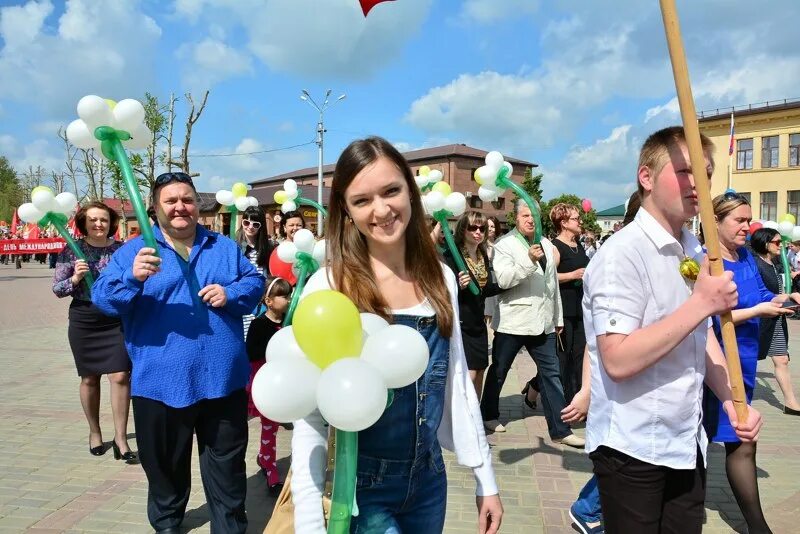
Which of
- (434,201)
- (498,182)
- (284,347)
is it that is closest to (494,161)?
(498,182)

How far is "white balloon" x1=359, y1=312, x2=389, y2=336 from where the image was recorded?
5.14ft

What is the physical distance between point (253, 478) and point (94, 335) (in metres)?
1.72

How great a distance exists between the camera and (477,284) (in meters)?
5.17

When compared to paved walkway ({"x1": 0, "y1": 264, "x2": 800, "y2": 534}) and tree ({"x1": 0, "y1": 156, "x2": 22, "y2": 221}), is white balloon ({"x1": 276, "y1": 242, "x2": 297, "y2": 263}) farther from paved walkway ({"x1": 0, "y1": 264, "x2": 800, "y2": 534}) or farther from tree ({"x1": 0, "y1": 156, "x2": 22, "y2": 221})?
tree ({"x1": 0, "y1": 156, "x2": 22, "y2": 221})

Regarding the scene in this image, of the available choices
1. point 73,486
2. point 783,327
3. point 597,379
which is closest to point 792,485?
point 783,327

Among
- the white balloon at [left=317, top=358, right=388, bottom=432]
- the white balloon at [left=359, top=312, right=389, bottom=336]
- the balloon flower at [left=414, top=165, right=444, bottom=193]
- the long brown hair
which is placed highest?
the balloon flower at [left=414, top=165, right=444, bottom=193]

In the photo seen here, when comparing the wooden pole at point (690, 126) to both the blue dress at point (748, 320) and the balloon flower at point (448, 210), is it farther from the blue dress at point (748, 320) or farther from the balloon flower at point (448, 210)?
the balloon flower at point (448, 210)

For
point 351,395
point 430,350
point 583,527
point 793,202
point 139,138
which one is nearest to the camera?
point 351,395

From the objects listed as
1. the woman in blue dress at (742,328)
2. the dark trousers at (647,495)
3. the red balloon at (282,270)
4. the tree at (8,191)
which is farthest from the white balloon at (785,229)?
the tree at (8,191)

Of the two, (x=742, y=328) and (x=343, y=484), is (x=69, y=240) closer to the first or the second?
(x=343, y=484)

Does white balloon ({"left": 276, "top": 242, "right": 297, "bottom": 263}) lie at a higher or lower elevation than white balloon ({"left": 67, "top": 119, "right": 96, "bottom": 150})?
lower

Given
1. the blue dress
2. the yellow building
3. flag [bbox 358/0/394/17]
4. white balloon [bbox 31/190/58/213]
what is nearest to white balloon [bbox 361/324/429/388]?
flag [bbox 358/0/394/17]

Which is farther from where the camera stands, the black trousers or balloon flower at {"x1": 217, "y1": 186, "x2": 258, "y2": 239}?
balloon flower at {"x1": 217, "y1": 186, "x2": 258, "y2": 239}

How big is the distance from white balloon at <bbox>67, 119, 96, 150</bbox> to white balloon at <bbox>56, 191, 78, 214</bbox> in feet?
6.20
